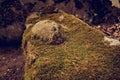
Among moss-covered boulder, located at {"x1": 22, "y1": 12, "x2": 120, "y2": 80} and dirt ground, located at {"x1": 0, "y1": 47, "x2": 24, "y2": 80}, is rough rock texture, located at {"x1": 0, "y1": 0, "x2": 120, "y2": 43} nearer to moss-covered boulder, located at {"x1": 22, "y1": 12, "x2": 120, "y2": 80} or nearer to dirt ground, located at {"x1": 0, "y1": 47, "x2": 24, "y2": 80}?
dirt ground, located at {"x1": 0, "y1": 47, "x2": 24, "y2": 80}

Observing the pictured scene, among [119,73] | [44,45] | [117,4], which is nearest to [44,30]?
[44,45]

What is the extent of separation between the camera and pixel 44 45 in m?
8.50

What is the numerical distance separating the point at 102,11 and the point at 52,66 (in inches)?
251

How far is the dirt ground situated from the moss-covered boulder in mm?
2059

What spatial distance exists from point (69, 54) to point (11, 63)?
4806 mm

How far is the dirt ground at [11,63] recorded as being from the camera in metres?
11.0

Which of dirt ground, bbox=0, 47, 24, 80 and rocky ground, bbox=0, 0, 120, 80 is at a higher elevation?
A: rocky ground, bbox=0, 0, 120, 80

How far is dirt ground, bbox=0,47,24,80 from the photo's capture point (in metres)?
11.0

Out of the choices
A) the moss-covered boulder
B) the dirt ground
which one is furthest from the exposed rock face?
the moss-covered boulder

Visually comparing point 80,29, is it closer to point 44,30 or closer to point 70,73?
point 44,30

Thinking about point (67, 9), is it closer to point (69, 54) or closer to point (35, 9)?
point (35, 9)

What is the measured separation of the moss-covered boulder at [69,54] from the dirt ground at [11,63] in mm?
2059

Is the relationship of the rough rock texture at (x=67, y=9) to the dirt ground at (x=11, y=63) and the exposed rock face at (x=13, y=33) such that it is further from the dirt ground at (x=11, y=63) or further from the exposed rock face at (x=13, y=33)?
the dirt ground at (x=11, y=63)

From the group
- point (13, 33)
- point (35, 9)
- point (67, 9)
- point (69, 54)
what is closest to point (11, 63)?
point (13, 33)
